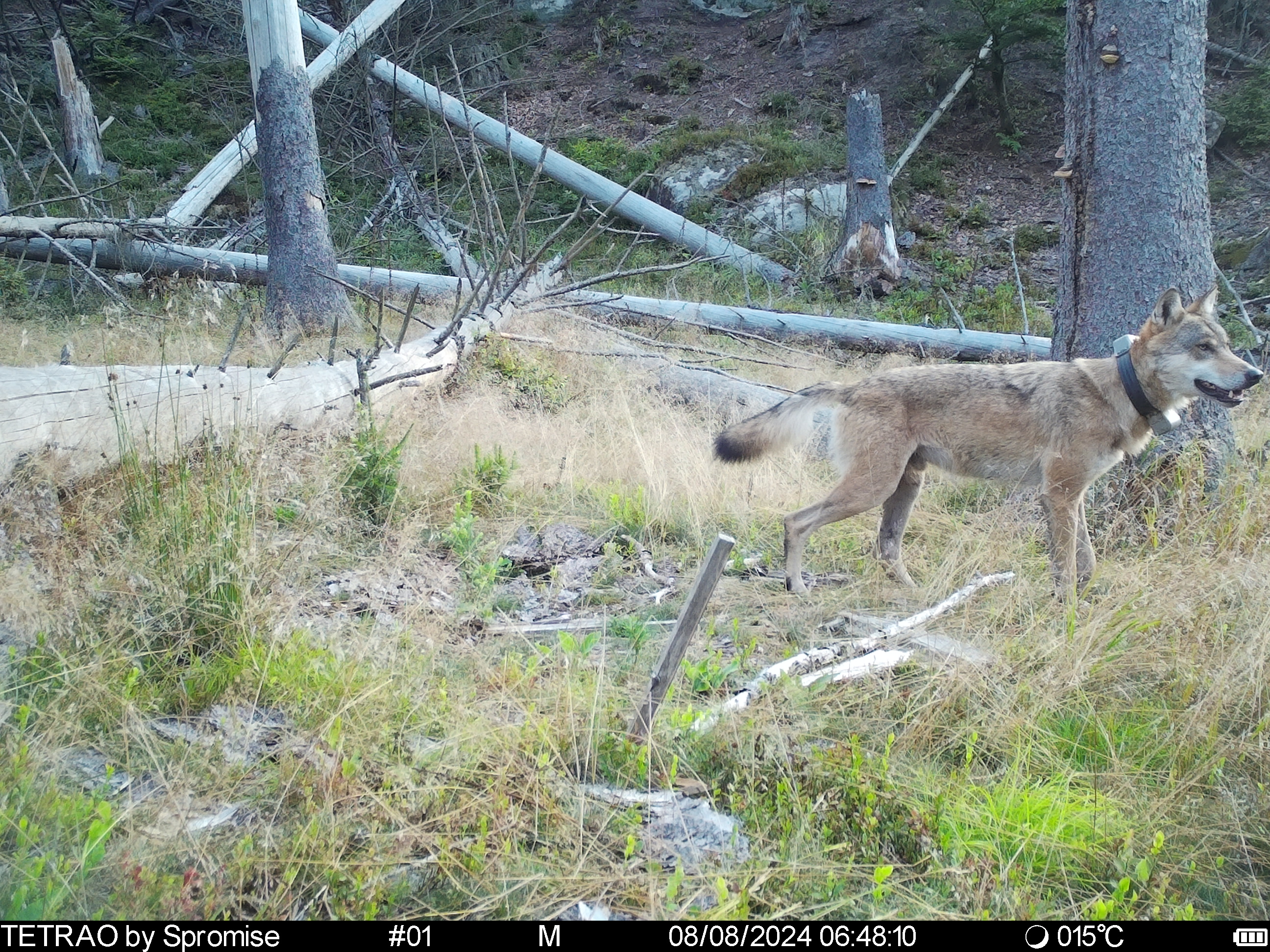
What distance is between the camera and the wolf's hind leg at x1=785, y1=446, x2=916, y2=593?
512 centimetres

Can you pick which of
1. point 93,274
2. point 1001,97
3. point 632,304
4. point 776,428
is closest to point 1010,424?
point 776,428

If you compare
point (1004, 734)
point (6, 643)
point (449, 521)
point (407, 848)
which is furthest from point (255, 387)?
point (1004, 734)

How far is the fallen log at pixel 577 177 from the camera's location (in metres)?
14.0

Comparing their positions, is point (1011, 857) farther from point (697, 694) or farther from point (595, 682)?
point (595, 682)

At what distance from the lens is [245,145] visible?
42.9 feet

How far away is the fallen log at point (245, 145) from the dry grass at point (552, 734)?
31.7ft

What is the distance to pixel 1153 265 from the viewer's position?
5.70m

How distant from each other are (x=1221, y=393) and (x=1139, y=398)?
1.29ft

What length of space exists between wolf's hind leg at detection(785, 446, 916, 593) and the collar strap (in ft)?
4.11

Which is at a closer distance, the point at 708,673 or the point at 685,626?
the point at 685,626

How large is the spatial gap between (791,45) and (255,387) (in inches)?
718
